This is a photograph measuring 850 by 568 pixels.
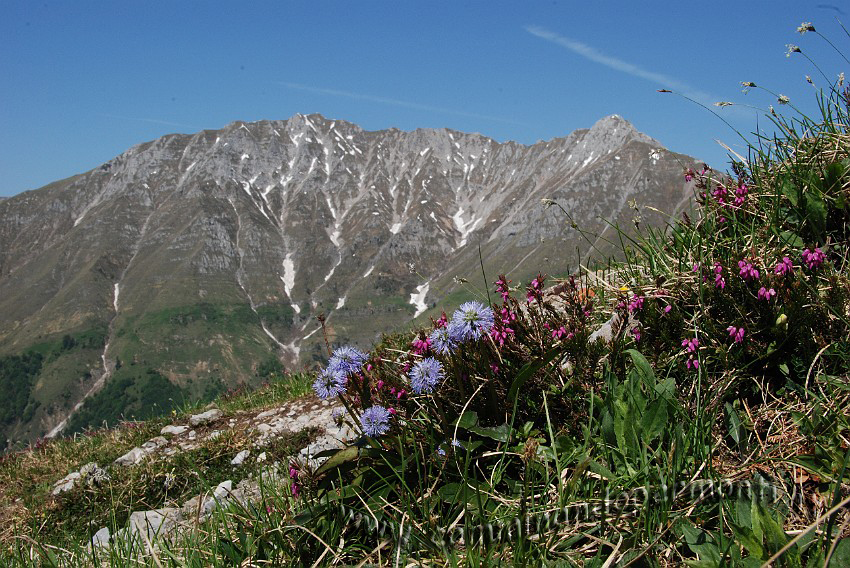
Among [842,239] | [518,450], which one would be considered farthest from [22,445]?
[842,239]

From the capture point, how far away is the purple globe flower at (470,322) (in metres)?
3.09

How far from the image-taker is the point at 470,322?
3.12 metres

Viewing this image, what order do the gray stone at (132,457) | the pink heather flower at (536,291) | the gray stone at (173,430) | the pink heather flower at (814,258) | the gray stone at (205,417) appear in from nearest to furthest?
the pink heather flower at (814,258)
the pink heather flower at (536,291)
the gray stone at (132,457)
the gray stone at (173,430)
the gray stone at (205,417)

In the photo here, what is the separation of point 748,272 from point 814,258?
1.71ft

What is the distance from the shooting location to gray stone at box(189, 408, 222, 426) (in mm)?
8859

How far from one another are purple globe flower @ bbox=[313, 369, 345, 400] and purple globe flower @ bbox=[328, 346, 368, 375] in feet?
0.09

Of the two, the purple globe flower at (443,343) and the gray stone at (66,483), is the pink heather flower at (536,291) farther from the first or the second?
the gray stone at (66,483)

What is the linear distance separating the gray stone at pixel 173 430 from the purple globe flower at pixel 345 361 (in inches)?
259

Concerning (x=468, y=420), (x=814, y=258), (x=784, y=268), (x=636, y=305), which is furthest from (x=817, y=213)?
(x=468, y=420)

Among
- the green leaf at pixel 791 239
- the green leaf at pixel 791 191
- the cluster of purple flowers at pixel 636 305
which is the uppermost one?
the green leaf at pixel 791 191

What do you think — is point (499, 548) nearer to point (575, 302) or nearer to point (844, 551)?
point (844, 551)

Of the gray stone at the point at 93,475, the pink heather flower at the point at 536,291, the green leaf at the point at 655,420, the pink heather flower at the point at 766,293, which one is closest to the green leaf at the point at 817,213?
the pink heather flower at the point at 766,293

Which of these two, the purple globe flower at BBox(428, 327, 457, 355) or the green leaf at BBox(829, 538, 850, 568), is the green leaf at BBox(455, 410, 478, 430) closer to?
the purple globe flower at BBox(428, 327, 457, 355)

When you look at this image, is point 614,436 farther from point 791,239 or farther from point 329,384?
point 791,239
